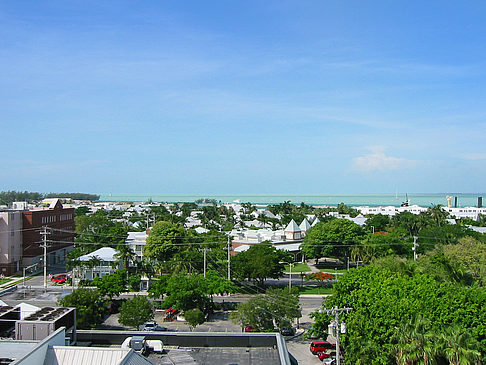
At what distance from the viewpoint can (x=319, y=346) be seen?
110ft

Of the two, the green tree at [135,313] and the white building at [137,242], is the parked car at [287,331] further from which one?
the white building at [137,242]

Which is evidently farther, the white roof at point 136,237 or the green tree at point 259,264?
the white roof at point 136,237

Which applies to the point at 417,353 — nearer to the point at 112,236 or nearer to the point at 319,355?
the point at 319,355

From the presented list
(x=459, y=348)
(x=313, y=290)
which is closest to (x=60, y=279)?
(x=313, y=290)

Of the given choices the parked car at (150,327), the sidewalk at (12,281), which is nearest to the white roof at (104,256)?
the sidewalk at (12,281)

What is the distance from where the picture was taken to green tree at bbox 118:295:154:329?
118 ft

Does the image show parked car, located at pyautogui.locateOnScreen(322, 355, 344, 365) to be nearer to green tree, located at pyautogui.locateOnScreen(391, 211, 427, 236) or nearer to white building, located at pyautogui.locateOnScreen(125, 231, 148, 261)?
white building, located at pyautogui.locateOnScreen(125, 231, 148, 261)

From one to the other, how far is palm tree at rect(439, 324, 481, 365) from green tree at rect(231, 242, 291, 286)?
3214cm

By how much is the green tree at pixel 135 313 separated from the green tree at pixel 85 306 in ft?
6.42

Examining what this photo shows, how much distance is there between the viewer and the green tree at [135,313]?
1412 inches

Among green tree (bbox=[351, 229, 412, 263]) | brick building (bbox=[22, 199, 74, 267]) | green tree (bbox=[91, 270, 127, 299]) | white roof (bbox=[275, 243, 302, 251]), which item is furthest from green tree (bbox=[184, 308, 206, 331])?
white roof (bbox=[275, 243, 302, 251])

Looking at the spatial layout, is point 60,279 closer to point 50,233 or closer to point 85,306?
point 50,233

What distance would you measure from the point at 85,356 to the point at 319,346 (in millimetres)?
21068

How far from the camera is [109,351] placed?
17359mm
